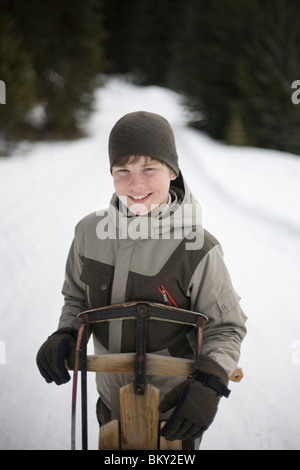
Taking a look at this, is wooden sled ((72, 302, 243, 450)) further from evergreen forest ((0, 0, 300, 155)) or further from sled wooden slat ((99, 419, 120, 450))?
evergreen forest ((0, 0, 300, 155))

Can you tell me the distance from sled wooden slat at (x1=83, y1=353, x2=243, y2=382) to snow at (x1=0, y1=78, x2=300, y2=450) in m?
0.99

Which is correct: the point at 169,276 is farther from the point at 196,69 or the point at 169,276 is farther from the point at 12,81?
the point at 196,69

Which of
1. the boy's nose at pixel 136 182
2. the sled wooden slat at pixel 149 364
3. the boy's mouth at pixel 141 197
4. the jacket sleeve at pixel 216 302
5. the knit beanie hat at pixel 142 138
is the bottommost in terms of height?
the sled wooden slat at pixel 149 364

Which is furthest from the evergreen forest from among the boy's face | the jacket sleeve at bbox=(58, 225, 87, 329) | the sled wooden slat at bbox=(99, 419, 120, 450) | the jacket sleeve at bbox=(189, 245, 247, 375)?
the sled wooden slat at bbox=(99, 419, 120, 450)

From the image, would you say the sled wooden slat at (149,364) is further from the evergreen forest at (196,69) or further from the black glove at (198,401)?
the evergreen forest at (196,69)

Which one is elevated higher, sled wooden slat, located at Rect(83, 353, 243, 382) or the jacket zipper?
the jacket zipper

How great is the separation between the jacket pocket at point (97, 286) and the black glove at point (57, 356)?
A: 0.56 ft

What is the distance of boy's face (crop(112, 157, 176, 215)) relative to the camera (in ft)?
3.56

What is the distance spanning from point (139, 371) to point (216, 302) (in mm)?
369

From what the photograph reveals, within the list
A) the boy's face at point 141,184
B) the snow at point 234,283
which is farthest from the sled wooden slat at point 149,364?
the snow at point 234,283

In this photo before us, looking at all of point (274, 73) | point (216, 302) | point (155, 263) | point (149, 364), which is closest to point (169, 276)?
point (155, 263)

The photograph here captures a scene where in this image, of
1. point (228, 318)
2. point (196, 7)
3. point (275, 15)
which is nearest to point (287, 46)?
point (275, 15)

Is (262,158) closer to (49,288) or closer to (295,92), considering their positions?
(295,92)

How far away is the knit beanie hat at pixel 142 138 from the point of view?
3.51 ft
